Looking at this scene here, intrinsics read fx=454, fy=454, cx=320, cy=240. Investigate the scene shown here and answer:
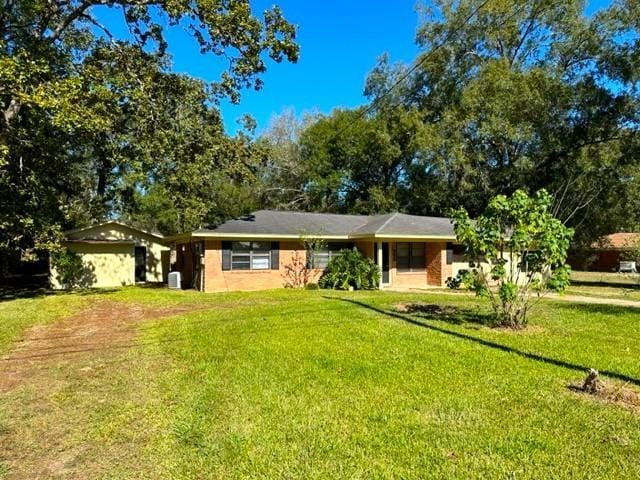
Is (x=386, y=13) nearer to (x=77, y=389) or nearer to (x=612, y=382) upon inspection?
(x=612, y=382)

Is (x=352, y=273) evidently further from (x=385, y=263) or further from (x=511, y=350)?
(x=511, y=350)

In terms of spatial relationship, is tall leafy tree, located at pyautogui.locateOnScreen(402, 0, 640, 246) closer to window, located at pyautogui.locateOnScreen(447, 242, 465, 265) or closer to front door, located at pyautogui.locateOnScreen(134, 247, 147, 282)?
window, located at pyautogui.locateOnScreen(447, 242, 465, 265)

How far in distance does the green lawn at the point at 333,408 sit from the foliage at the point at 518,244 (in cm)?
83

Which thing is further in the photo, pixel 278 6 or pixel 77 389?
pixel 278 6

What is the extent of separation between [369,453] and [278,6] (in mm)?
15923

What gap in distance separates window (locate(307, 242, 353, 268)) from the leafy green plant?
1.02 meters

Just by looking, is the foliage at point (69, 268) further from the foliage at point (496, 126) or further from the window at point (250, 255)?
the foliage at point (496, 126)

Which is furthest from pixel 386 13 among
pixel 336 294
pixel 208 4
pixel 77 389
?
pixel 77 389

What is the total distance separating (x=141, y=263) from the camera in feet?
79.0

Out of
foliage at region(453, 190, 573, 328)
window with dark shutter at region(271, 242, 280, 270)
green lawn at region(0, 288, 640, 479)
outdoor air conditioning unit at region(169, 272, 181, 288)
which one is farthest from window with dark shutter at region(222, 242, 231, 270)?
foliage at region(453, 190, 573, 328)

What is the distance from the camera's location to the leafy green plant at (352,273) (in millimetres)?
18609

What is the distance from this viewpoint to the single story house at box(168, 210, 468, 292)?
1791 centimetres

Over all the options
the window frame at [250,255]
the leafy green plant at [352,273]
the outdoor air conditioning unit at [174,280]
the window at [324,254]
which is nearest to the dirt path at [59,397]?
the window frame at [250,255]

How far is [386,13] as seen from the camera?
15.4 metres
